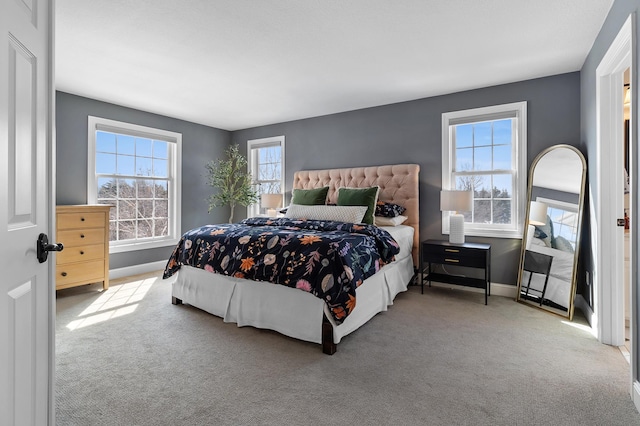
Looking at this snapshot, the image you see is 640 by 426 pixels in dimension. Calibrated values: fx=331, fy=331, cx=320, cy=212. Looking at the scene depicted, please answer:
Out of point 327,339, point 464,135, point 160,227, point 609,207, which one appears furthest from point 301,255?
point 160,227

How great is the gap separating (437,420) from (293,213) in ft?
9.22

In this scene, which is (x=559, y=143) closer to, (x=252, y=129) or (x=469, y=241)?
(x=469, y=241)

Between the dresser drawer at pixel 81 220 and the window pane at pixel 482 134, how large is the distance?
181 inches

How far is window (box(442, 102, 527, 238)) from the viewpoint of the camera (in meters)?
3.73

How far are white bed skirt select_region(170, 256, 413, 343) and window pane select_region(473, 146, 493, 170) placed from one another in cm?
166

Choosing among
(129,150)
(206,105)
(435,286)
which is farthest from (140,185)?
(435,286)

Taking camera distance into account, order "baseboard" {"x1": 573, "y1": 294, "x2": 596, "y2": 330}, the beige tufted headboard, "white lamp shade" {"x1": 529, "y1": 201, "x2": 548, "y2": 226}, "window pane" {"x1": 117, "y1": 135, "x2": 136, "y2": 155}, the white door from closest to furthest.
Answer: the white door, "baseboard" {"x1": 573, "y1": 294, "x2": 596, "y2": 330}, "white lamp shade" {"x1": 529, "y1": 201, "x2": 548, "y2": 226}, the beige tufted headboard, "window pane" {"x1": 117, "y1": 135, "x2": 136, "y2": 155}

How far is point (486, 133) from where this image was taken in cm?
398

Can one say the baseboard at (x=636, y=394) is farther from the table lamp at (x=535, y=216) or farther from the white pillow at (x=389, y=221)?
the white pillow at (x=389, y=221)

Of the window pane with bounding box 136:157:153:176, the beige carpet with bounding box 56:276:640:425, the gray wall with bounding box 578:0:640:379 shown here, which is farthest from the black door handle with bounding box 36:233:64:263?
the window pane with bounding box 136:157:153:176

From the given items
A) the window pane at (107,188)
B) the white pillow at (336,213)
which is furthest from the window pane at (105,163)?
the white pillow at (336,213)

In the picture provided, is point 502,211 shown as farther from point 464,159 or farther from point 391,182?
point 391,182

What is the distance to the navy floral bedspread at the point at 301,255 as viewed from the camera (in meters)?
2.39

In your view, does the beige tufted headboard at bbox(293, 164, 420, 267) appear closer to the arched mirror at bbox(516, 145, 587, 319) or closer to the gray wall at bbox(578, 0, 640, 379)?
the arched mirror at bbox(516, 145, 587, 319)
